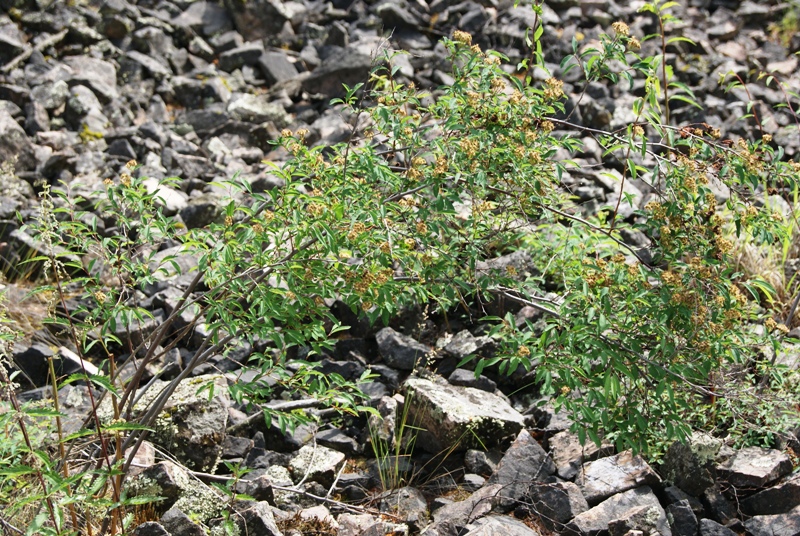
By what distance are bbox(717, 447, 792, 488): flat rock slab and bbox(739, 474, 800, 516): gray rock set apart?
0.18 feet

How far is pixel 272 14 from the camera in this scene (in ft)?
29.1

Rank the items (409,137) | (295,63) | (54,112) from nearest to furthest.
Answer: (409,137), (54,112), (295,63)

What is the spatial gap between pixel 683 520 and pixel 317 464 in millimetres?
1644

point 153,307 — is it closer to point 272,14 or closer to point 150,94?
point 150,94

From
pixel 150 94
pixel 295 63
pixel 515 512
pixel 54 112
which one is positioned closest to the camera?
pixel 515 512

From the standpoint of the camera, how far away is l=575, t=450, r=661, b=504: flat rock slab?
383 cm

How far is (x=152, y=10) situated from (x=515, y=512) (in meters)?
6.88

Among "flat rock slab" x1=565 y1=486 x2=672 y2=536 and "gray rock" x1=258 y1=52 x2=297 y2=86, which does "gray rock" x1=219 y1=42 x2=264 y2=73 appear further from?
"flat rock slab" x1=565 y1=486 x2=672 y2=536

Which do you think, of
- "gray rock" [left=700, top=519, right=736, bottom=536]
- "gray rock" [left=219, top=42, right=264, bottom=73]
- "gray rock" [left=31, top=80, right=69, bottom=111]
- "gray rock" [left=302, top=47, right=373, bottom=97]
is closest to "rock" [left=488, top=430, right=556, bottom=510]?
"gray rock" [left=700, top=519, right=736, bottom=536]

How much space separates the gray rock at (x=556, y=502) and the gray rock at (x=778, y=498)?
755mm

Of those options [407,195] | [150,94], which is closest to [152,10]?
[150,94]

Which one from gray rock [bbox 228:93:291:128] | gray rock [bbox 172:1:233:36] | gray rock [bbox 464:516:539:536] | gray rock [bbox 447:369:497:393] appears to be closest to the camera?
gray rock [bbox 464:516:539:536]

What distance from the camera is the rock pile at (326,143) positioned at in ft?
12.3

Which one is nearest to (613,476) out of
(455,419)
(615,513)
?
(615,513)
